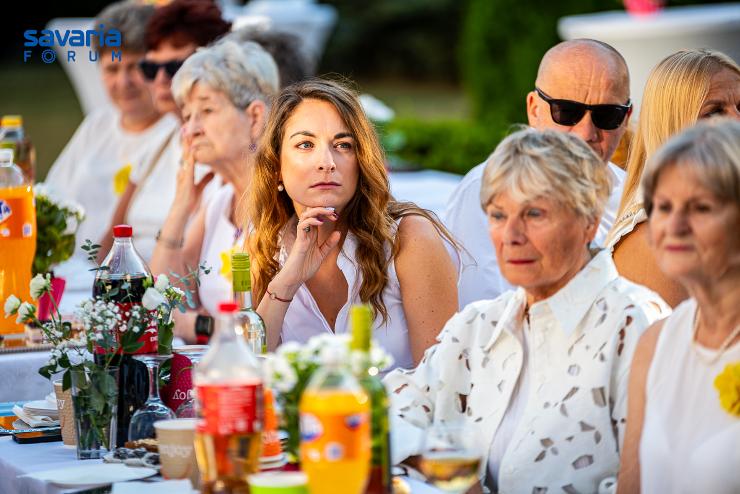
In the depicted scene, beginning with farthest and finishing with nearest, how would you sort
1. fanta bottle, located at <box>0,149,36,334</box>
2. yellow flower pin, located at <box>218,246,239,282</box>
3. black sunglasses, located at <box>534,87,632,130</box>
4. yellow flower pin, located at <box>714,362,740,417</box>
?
yellow flower pin, located at <box>218,246,239,282</box> → black sunglasses, located at <box>534,87,632,130</box> → fanta bottle, located at <box>0,149,36,334</box> → yellow flower pin, located at <box>714,362,740,417</box>

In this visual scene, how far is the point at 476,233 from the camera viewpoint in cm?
470

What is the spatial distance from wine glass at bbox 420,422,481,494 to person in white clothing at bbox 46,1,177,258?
463 cm

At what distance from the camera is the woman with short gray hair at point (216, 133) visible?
5121 mm

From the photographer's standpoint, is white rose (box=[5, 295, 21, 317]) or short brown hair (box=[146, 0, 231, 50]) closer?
white rose (box=[5, 295, 21, 317])

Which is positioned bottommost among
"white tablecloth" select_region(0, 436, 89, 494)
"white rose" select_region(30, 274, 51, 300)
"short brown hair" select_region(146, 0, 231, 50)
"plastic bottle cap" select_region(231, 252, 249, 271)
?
"white tablecloth" select_region(0, 436, 89, 494)

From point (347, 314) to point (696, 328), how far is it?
1610mm

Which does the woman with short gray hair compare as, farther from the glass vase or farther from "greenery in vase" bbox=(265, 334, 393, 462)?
"greenery in vase" bbox=(265, 334, 393, 462)

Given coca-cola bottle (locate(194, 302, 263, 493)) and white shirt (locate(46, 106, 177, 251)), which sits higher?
white shirt (locate(46, 106, 177, 251))

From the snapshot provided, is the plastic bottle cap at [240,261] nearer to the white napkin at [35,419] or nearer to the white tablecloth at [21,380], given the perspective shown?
the white napkin at [35,419]

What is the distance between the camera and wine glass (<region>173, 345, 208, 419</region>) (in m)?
3.01

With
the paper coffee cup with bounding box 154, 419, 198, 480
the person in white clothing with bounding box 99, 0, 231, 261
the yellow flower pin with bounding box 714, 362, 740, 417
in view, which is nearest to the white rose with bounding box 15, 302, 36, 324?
the paper coffee cup with bounding box 154, 419, 198, 480

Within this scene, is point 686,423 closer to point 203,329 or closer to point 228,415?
point 228,415

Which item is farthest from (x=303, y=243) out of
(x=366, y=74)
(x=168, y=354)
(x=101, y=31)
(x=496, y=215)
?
(x=366, y=74)

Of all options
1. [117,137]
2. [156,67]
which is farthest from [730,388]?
[117,137]
